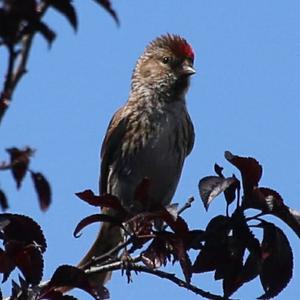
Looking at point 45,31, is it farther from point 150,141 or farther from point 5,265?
point 150,141

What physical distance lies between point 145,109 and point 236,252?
389 cm

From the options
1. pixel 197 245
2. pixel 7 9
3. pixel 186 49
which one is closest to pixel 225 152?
pixel 197 245

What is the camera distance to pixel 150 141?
7.54m

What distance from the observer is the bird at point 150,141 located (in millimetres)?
7500

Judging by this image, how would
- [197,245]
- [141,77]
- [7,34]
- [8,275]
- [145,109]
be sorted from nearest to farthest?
[7,34] → [8,275] → [197,245] → [145,109] → [141,77]

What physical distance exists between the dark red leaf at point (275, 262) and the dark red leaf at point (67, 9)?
6.55 ft

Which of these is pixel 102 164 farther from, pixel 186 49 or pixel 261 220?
pixel 261 220

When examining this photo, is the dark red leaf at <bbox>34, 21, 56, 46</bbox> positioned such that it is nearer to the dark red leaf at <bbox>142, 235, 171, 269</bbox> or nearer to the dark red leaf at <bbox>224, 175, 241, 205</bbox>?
the dark red leaf at <bbox>224, 175, 241, 205</bbox>

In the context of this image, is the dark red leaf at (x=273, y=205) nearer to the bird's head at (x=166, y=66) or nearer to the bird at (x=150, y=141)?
the bird at (x=150, y=141)

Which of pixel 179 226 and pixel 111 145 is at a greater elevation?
pixel 111 145

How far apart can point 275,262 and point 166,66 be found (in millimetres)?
4478

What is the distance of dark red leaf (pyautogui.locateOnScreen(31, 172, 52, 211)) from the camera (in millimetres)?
2551

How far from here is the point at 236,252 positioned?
4.01m

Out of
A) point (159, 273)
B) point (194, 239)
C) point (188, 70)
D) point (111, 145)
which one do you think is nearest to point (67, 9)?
point (194, 239)
